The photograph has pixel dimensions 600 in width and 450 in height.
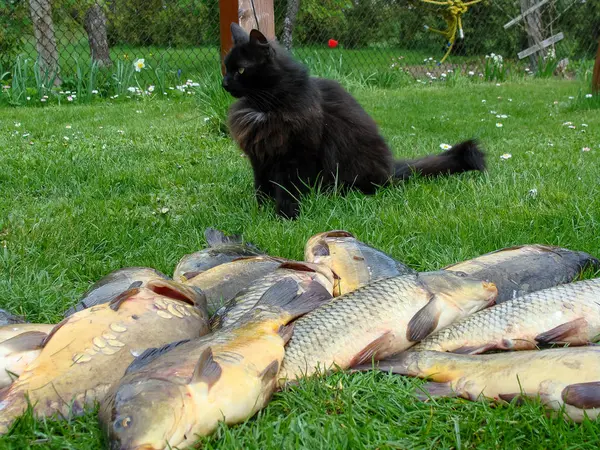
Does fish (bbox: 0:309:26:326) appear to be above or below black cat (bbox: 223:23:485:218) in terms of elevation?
below

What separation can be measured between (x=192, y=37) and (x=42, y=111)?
4106 mm

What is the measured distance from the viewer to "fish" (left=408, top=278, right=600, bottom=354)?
2021mm

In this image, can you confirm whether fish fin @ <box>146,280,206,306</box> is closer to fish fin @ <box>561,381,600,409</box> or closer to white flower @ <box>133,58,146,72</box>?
fish fin @ <box>561,381,600,409</box>

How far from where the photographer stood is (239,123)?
4145 millimetres

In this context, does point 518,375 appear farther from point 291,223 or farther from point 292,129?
point 292,129

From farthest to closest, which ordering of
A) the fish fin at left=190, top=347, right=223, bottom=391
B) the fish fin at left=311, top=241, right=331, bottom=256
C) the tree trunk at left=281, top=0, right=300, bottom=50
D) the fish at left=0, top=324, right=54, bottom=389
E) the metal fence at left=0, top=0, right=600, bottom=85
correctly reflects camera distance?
the tree trunk at left=281, top=0, right=300, bottom=50 → the metal fence at left=0, top=0, right=600, bottom=85 → the fish fin at left=311, top=241, right=331, bottom=256 → the fish at left=0, top=324, right=54, bottom=389 → the fish fin at left=190, top=347, right=223, bottom=391

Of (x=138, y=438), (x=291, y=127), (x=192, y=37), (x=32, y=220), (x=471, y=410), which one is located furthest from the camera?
(x=192, y=37)

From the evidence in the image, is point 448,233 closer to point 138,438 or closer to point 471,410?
point 471,410

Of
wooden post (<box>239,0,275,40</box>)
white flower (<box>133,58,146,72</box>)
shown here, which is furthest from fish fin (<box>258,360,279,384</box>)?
white flower (<box>133,58,146,72</box>)

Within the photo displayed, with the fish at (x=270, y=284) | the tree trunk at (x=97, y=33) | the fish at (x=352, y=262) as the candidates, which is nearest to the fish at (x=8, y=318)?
the fish at (x=270, y=284)

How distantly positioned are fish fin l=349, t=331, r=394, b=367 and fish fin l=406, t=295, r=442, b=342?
0.08 meters

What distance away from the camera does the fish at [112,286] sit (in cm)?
235

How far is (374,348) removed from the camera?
199cm

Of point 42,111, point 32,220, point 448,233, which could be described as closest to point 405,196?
point 448,233
